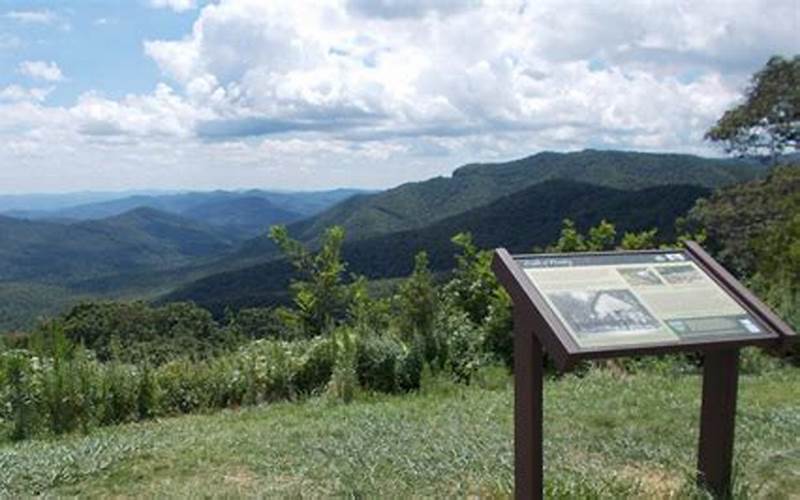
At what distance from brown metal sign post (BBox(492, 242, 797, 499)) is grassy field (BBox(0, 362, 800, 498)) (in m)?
0.40

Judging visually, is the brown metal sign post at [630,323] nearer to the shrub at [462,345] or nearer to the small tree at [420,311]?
the shrub at [462,345]

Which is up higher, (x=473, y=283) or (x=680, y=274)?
(x=680, y=274)

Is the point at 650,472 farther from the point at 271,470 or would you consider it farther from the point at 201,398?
the point at 201,398

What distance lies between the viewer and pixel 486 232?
9756 centimetres

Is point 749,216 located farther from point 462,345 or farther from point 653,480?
point 653,480

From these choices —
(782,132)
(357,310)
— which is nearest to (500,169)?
(782,132)

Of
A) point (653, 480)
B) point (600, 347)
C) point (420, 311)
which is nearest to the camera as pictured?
point (600, 347)

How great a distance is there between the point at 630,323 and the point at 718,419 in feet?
3.04

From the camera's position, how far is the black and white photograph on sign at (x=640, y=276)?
12.1 ft

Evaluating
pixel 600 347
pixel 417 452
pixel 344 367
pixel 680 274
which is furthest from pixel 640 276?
pixel 344 367

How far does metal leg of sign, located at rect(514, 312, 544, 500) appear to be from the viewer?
3535 mm

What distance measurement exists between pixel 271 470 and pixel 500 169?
509 ft

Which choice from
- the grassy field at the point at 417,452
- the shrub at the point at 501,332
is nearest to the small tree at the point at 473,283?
the shrub at the point at 501,332

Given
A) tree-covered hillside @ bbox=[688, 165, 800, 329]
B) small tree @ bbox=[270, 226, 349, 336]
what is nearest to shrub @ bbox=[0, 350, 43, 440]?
small tree @ bbox=[270, 226, 349, 336]
